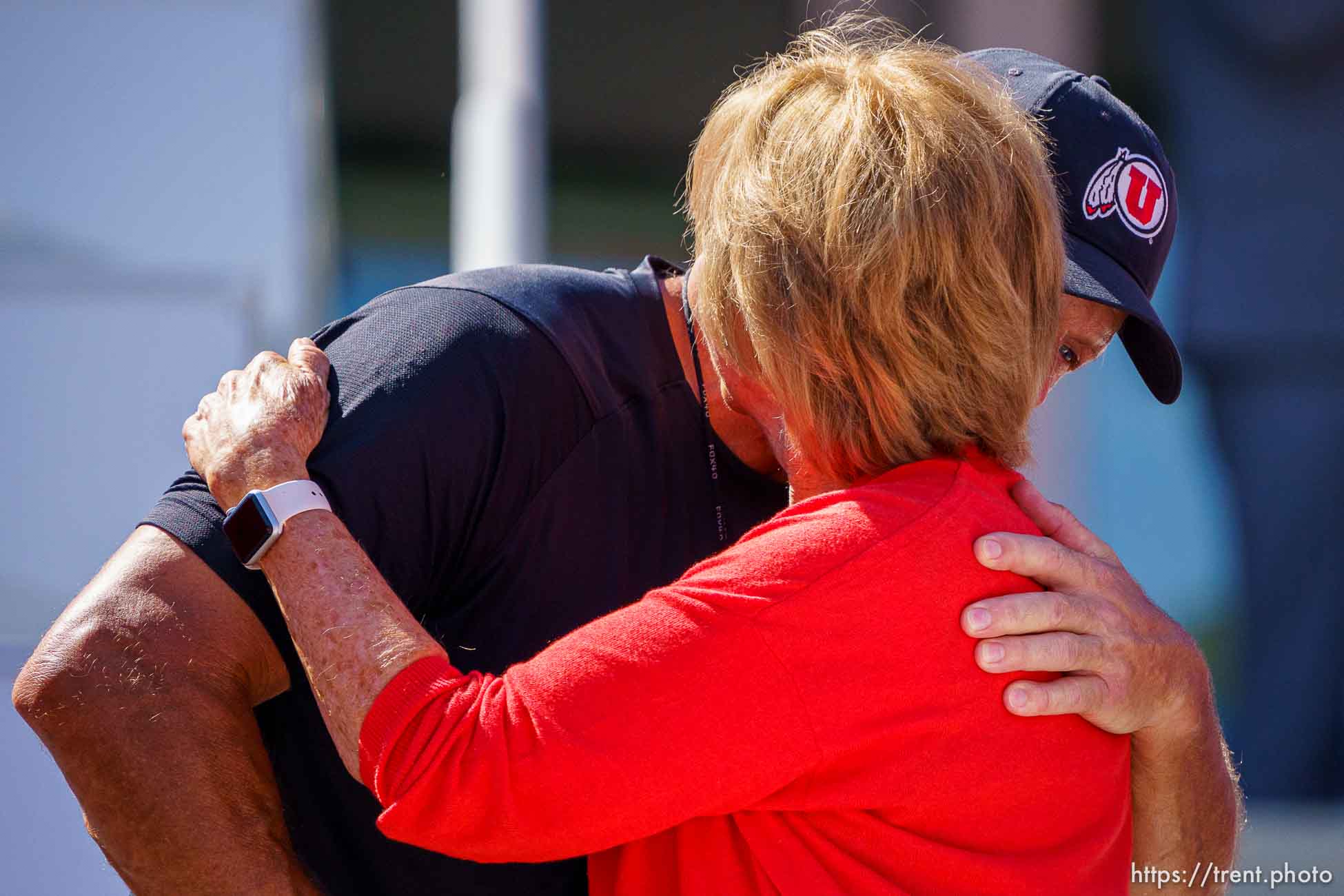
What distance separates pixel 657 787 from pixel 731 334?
50cm

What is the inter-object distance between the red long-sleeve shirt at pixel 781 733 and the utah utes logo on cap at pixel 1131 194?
2.20 ft

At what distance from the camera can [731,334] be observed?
1.35m

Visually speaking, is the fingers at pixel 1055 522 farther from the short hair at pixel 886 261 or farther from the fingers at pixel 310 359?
the fingers at pixel 310 359

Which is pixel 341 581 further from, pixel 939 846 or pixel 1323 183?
pixel 1323 183

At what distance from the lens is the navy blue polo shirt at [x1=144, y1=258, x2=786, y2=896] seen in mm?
1304

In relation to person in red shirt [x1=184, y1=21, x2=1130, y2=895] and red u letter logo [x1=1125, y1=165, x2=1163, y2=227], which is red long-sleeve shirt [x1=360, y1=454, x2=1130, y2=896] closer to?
person in red shirt [x1=184, y1=21, x2=1130, y2=895]

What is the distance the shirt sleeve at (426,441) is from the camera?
1.28 m

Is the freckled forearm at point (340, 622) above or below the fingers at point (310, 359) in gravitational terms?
below

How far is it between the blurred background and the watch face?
96 cm

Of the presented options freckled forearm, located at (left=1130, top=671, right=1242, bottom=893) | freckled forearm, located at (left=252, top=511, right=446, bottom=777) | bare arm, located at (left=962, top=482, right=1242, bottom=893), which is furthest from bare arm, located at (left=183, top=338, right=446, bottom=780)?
freckled forearm, located at (left=1130, top=671, right=1242, bottom=893)

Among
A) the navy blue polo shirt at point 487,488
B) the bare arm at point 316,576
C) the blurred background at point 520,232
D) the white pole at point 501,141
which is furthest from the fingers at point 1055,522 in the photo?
the white pole at point 501,141

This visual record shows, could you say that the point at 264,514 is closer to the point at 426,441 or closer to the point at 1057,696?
the point at 426,441

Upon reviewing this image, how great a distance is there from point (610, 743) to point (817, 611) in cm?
22

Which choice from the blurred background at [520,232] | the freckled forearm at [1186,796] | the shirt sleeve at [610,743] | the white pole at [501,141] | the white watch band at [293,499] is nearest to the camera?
the shirt sleeve at [610,743]
